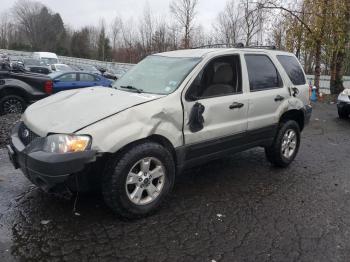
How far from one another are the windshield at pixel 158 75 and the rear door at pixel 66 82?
321 inches

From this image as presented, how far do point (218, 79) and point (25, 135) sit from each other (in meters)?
2.37

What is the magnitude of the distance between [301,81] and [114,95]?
130 inches

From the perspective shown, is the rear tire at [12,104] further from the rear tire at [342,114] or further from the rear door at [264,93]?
the rear tire at [342,114]

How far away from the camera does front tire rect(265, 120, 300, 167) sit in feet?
17.1

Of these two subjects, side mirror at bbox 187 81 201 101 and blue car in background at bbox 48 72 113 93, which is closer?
side mirror at bbox 187 81 201 101

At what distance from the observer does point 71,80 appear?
42.1 ft

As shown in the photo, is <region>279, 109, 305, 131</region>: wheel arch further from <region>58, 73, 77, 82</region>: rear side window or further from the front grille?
<region>58, 73, 77, 82</region>: rear side window

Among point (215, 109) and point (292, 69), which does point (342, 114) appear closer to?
point (292, 69)

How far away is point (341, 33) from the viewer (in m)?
14.5

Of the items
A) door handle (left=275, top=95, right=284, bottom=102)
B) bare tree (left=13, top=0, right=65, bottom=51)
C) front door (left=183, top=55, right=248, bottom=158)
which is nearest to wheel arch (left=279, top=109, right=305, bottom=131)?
door handle (left=275, top=95, right=284, bottom=102)

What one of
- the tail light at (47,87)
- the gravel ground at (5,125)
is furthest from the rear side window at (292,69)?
the tail light at (47,87)

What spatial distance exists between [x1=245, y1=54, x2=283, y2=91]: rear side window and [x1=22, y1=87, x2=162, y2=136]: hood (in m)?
1.62

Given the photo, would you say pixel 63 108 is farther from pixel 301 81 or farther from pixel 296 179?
pixel 301 81

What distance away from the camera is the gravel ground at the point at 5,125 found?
21.0ft
